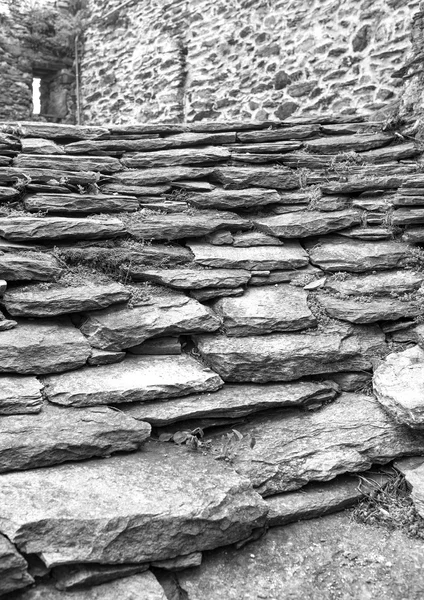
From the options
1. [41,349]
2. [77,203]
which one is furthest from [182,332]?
[77,203]

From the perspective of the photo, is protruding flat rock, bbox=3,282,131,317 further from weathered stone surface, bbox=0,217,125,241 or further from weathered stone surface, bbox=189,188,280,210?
weathered stone surface, bbox=189,188,280,210

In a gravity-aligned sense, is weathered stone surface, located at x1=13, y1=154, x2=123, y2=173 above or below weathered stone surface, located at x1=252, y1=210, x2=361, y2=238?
above

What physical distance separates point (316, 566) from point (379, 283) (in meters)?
2.14

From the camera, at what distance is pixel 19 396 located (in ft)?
10.4

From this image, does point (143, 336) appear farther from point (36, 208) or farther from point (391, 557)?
point (391, 557)

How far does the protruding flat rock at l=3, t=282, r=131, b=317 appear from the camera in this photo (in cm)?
366

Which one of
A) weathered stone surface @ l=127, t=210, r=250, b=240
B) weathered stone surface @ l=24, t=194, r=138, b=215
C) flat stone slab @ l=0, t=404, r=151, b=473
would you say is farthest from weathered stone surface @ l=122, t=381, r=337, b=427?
weathered stone surface @ l=24, t=194, r=138, b=215

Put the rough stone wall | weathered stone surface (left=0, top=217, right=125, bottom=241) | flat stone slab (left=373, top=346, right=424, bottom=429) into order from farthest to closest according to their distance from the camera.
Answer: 1. the rough stone wall
2. weathered stone surface (left=0, top=217, right=125, bottom=241)
3. flat stone slab (left=373, top=346, right=424, bottom=429)

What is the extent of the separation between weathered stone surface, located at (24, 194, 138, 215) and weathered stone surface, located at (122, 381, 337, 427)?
1851 millimetres

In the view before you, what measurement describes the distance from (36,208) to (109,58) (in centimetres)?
790

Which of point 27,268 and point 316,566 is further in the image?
point 27,268

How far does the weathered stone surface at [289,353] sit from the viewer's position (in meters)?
3.74

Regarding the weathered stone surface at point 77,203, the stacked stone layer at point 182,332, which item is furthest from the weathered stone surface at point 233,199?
the weathered stone surface at point 77,203

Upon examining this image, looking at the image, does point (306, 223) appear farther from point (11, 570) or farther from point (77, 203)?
point (11, 570)
